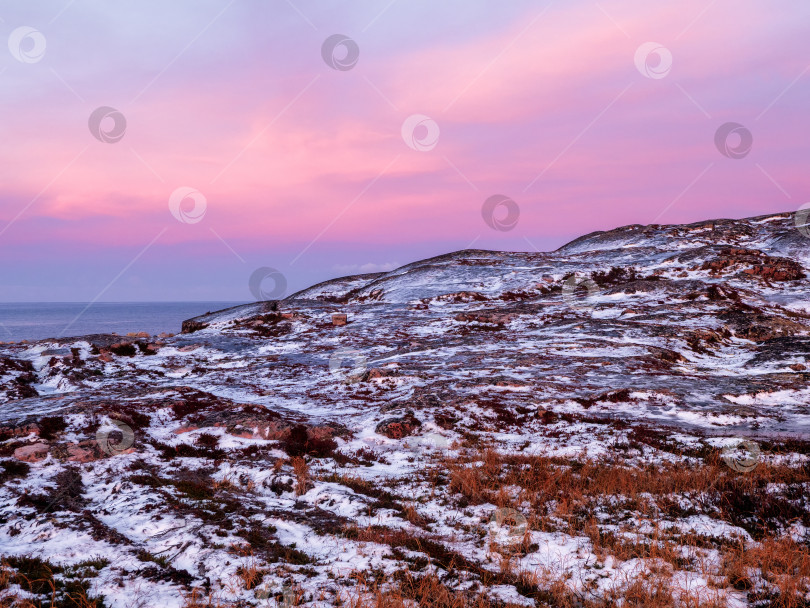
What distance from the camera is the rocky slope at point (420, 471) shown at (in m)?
8.82

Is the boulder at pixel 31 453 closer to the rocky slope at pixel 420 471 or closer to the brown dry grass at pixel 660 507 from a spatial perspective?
the rocky slope at pixel 420 471

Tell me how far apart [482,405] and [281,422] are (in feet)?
A: 33.0

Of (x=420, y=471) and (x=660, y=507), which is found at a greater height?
(x=420, y=471)

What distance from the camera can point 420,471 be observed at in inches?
625

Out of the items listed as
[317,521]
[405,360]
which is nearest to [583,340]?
[405,360]

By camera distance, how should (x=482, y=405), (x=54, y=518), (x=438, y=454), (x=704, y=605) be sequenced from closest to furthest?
(x=704, y=605) → (x=54, y=518) → (x=438, y=454) → (x=482, y=405)

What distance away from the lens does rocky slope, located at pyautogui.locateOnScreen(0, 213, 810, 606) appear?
347 inches

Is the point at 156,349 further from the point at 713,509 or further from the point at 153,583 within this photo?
the point at 713,509

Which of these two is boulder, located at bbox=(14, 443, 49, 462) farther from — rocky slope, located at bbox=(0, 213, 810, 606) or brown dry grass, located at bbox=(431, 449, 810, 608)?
brown dry grass, located at bbox=(431, 449, 810, 608)

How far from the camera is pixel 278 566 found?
9.30 m

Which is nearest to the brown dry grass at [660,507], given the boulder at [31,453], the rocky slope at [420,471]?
the rocky slope at [420,471]

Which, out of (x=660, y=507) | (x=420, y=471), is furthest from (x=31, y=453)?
(x=660, y=507)

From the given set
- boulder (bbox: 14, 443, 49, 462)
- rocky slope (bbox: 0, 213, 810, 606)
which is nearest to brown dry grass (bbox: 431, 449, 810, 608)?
rocky slope (bbox: 0, 213, 810, 606)

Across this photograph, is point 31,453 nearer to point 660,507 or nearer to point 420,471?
point 420,471
